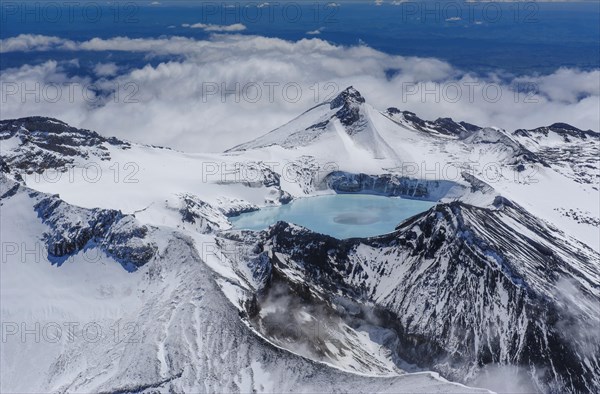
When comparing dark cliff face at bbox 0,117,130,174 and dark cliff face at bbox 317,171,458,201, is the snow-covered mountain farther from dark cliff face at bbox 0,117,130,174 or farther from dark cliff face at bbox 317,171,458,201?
dark cliff face at bbox 317,171,458,201

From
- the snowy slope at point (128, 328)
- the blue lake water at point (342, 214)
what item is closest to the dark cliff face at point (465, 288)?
the snowy slope at point (128, 328)

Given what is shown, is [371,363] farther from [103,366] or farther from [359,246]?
[103,366]

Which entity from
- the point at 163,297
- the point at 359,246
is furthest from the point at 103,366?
the point at 359,246

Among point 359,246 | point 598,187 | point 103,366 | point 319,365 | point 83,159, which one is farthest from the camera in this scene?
point 598,187

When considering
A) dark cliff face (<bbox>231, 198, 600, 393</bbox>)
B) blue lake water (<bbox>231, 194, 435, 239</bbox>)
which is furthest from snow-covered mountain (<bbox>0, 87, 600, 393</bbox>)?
blue lake water (<bbox>231, 194, 435, 239</bbox>)

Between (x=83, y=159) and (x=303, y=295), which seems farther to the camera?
(x=83, y=159)

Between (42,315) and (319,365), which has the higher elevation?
(319,365)
